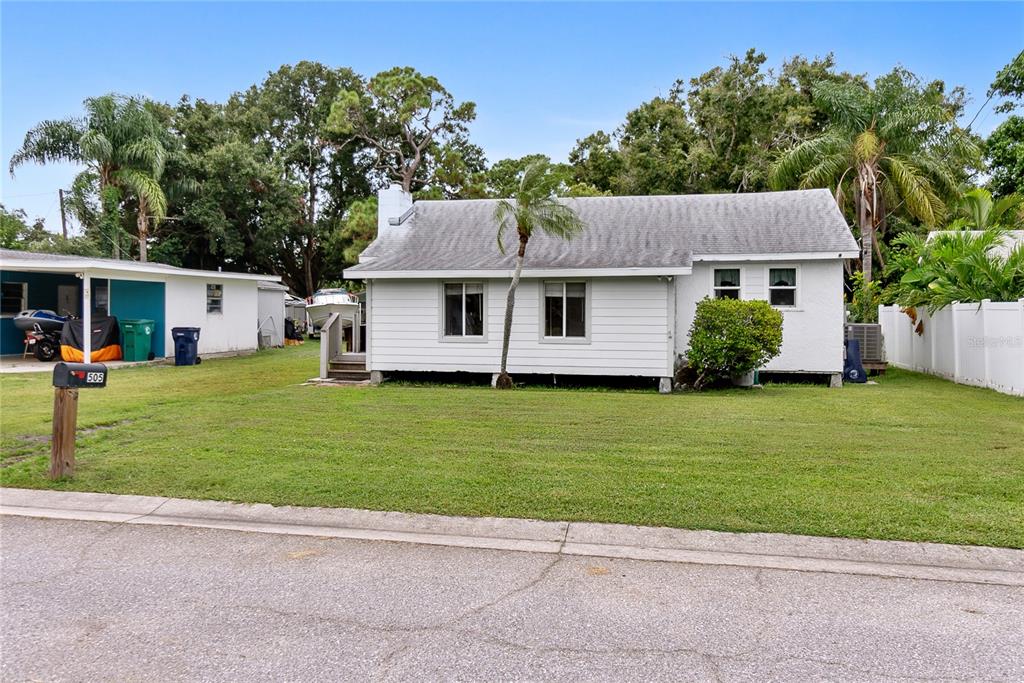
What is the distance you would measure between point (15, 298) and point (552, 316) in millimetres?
16754

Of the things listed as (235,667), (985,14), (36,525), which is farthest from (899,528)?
(985,14)

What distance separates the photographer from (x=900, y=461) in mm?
6797

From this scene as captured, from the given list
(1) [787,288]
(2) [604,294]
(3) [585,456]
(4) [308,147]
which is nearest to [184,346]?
(2) [604,294]

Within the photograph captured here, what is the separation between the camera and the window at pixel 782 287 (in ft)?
48.8

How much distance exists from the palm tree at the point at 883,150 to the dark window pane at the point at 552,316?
34.7ft

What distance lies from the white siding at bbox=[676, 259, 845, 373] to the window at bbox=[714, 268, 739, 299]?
0.14 meters

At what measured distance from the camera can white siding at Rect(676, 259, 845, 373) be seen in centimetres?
1463

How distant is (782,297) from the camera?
49.2 ft

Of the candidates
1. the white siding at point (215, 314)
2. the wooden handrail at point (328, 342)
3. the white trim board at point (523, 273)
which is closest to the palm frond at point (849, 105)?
the white trim board at point (523, 273)

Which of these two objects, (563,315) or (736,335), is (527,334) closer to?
(563,315)

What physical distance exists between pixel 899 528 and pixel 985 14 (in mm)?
18874

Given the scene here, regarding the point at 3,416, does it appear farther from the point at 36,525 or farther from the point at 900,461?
the point at 900,461

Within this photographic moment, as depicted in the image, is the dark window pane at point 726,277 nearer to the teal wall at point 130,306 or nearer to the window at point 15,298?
the teal wall at point 130,306

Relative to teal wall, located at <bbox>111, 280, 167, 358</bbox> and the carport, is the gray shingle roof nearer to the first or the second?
teal wall, located at <bbox>111, 280, 167, 358</bbox>
